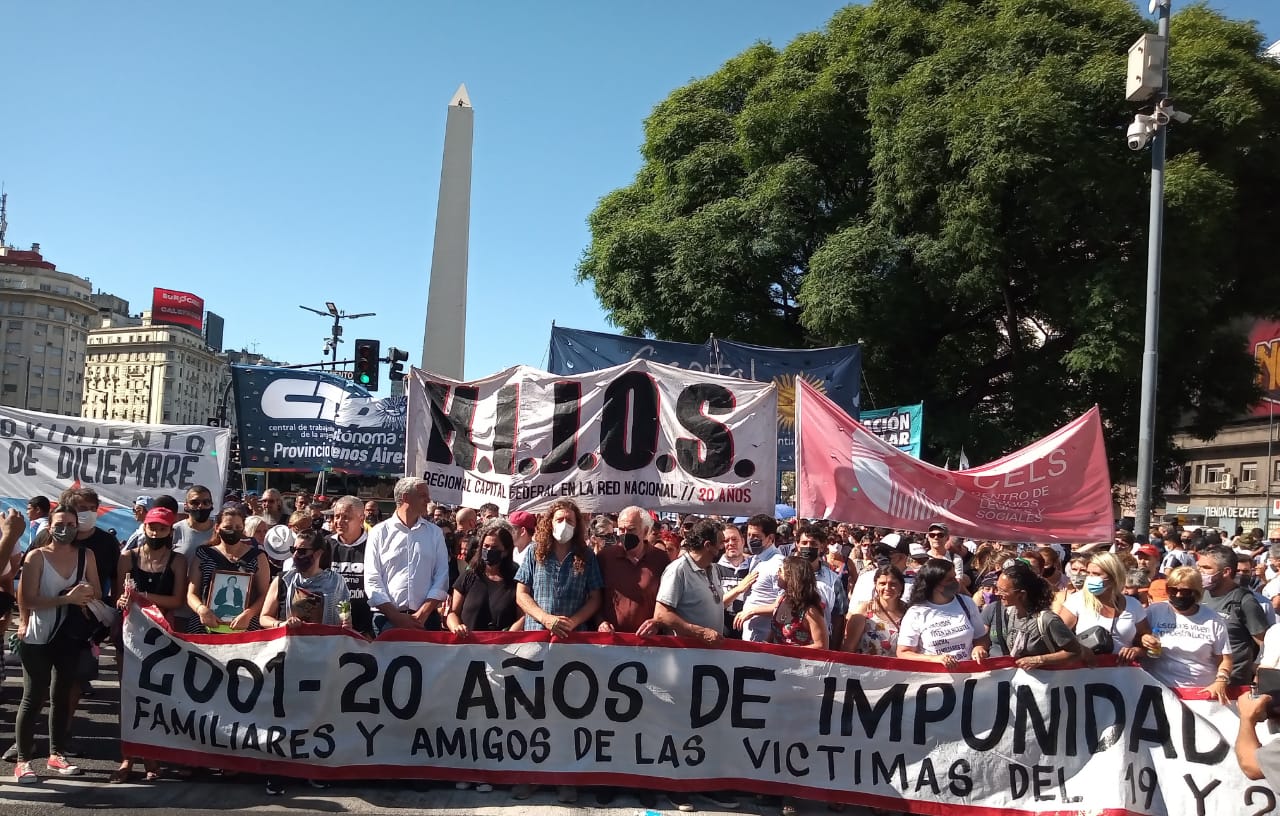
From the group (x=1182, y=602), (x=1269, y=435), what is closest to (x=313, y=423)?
(x=1182, y=602)

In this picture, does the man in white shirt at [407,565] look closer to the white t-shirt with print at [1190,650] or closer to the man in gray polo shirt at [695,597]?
the man in gray polo shirt at [695,597]

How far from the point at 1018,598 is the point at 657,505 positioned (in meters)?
2.75

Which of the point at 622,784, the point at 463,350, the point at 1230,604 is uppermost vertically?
the point at 463,350

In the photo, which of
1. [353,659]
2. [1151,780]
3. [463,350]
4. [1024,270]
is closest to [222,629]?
[353,659]

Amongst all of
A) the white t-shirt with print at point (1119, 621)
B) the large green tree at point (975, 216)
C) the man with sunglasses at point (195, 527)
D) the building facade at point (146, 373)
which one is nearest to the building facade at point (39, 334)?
the building facade at point (146, 373)

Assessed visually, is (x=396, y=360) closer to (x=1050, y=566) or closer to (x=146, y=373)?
(x=1050, y=566)

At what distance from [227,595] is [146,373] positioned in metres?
137

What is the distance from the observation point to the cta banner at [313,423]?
11242 mm

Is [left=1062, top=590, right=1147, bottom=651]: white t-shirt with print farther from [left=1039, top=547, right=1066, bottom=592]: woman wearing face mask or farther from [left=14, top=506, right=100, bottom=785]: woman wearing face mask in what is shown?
[left=14, top=506, right=100, bottom=785]: woman wearing face mask

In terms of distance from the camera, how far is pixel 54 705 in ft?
18.2

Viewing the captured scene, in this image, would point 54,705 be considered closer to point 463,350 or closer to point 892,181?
point 463,350

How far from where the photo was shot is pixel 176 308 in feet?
384

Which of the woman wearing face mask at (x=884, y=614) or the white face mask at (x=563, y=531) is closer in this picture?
the white face mask at (x=563, y=531)

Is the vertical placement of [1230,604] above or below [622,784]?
above
